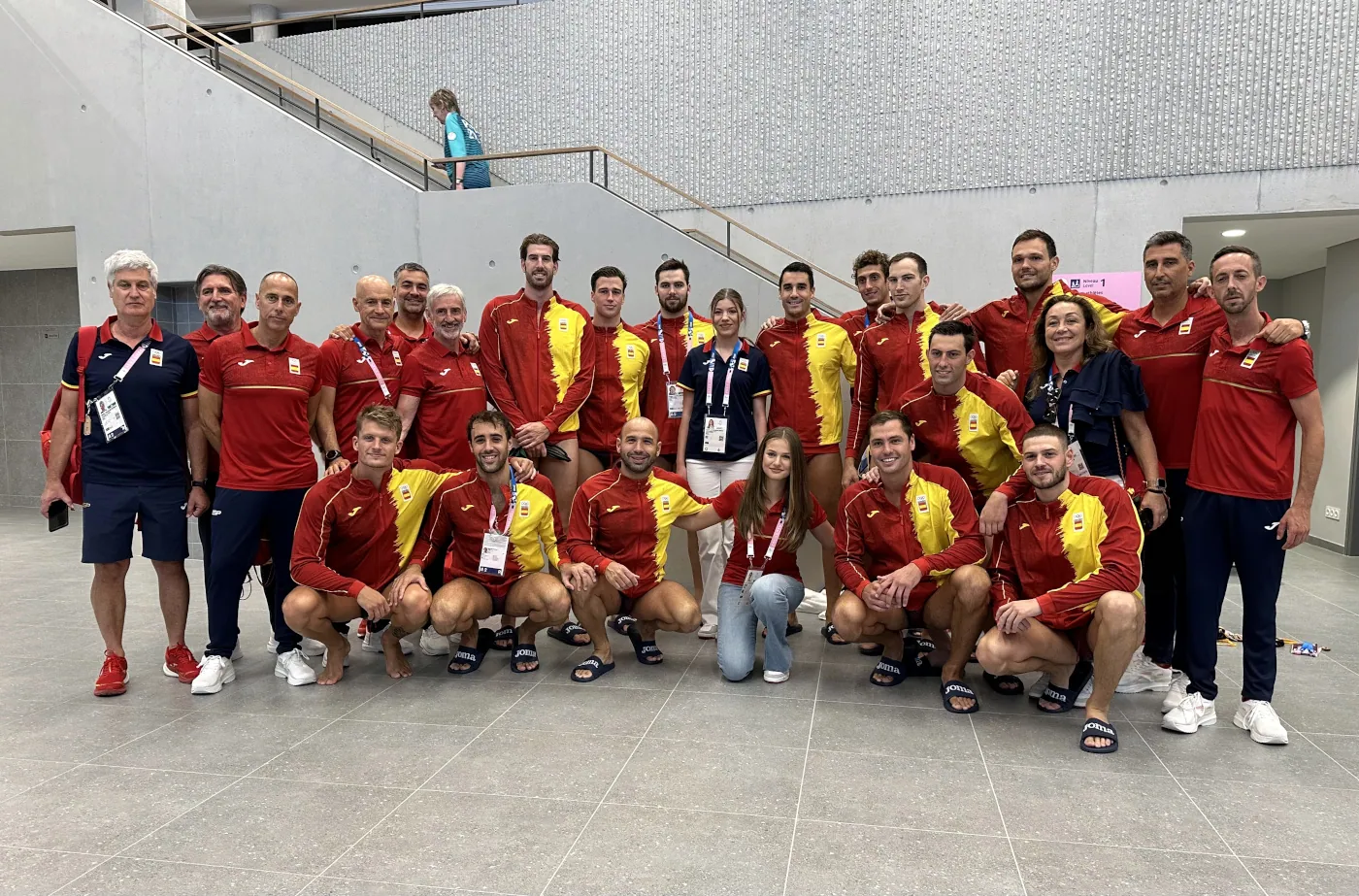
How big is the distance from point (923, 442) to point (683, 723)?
1749mm

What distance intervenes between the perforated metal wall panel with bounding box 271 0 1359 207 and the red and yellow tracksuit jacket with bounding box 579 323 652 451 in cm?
398

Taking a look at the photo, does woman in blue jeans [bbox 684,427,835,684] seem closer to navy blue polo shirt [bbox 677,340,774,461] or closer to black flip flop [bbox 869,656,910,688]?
black flip flop [bbox 869,656,910,688]

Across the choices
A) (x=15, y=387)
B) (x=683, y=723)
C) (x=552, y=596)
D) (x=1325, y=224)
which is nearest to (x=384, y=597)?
(x=552, y=596)

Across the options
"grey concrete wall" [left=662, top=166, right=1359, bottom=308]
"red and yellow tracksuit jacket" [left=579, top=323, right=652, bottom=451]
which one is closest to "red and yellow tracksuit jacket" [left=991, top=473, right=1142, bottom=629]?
"red and yellow tracksuit jacket" [left=579, top=323, right=652, bottom=451]

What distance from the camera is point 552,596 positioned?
3865 millimetres

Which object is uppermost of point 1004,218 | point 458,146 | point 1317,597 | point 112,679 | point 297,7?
point 297,7

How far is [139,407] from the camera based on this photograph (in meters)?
3.63

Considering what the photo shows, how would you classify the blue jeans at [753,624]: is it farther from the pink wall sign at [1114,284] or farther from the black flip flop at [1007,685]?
the pink wall sign at [1114,284]

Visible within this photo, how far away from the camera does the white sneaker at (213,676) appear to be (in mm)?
3703

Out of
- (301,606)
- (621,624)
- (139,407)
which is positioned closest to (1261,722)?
(621,624)

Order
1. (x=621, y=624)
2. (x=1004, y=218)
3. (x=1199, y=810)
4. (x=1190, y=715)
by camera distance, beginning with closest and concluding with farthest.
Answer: (x=1199, y=810) → (x=1190, y=715) → (x=621, y=624) → (x=1004, y=218)

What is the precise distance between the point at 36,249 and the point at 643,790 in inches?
382

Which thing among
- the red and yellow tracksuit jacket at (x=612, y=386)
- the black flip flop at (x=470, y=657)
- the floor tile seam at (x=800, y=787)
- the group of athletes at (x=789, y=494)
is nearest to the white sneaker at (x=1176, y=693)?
the group of athletes at (x=789, y=494)

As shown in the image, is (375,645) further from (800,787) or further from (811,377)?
(811,377)
